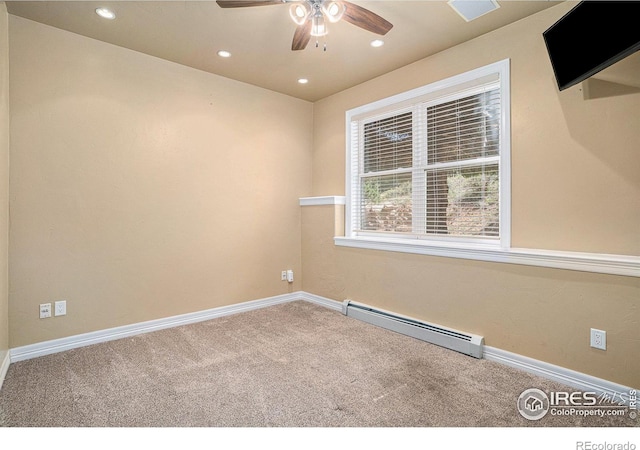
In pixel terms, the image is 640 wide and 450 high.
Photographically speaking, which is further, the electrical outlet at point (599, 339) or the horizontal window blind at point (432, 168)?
the horizontal window blind at point (432, 168)

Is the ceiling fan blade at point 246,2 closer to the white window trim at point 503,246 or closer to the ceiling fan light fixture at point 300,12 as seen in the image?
the ceiling fan light fixture at point 300,12

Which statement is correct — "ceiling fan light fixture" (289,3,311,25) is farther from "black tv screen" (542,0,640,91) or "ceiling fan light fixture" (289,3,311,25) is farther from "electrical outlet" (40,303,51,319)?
"electrical outlet" (40,303,51,319)

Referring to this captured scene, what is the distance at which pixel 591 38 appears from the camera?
186cm

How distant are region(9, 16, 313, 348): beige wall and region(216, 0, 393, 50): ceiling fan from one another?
5.29 ft

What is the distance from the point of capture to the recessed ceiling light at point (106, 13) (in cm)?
242

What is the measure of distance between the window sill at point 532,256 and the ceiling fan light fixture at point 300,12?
210 centimetres

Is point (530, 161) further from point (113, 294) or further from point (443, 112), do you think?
point (113, 294)

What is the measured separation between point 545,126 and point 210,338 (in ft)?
10.8

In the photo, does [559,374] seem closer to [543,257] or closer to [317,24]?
[543,257]

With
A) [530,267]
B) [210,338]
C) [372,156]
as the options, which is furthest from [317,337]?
[372,156]

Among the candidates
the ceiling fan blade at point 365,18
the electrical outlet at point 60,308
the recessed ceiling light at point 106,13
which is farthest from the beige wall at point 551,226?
the electrical outlet at point 60,308

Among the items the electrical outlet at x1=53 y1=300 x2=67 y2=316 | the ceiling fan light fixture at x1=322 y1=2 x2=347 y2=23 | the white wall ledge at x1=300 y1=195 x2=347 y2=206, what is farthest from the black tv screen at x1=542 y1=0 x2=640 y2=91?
the electrical outlet at x1=53 y1=300 x2=67 y2=316
